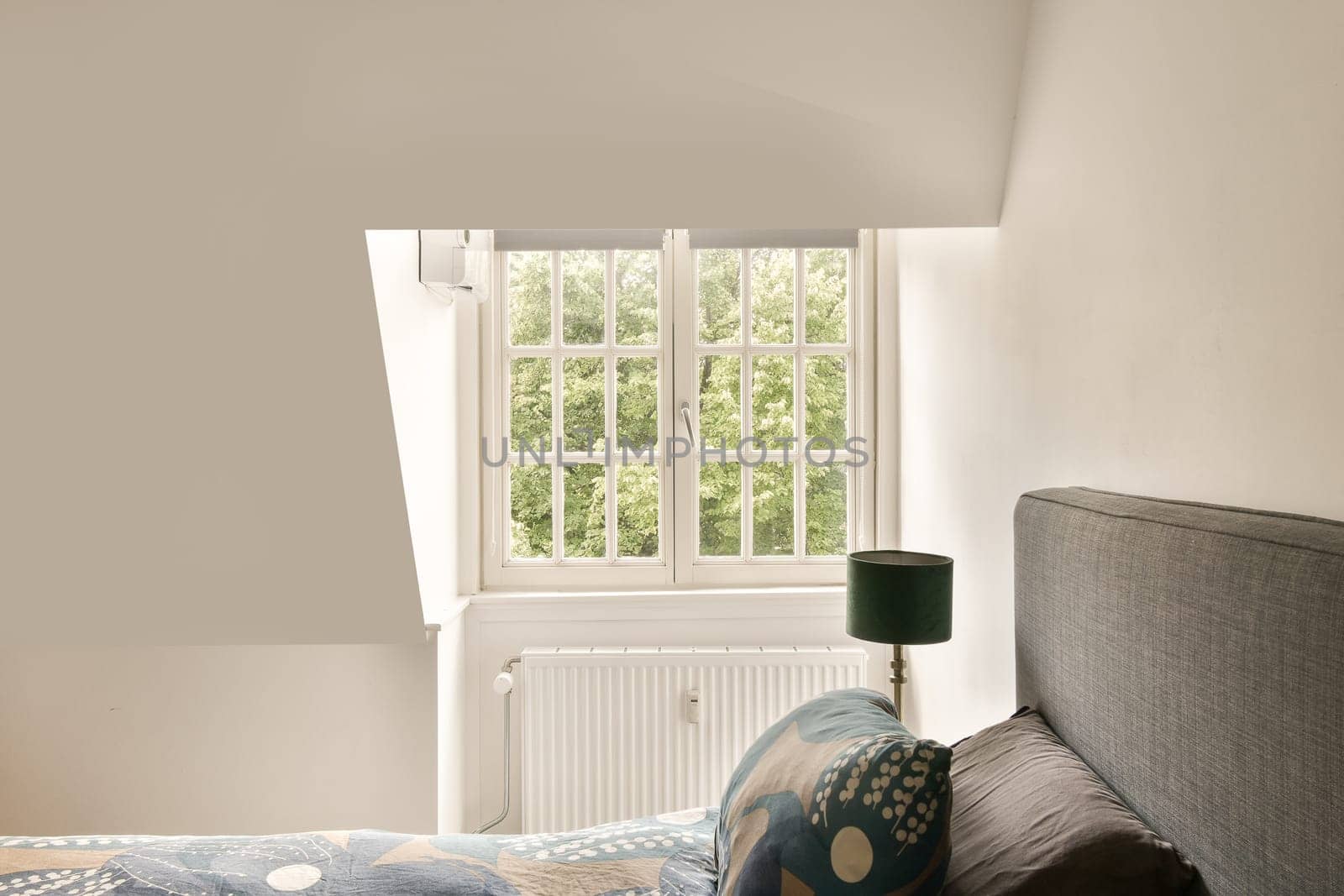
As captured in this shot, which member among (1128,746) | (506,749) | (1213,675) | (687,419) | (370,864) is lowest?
(506,749)

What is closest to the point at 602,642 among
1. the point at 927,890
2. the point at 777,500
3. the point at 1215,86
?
the point at 777,500

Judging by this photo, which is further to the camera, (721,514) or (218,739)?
(721,514)

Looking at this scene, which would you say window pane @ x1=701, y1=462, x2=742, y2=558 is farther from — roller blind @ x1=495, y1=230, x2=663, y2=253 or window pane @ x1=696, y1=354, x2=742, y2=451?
roller blind @ x1=495, y1=230, x2=663, y2=253

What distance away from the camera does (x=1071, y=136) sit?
1.69m

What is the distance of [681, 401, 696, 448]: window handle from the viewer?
9.97 ft

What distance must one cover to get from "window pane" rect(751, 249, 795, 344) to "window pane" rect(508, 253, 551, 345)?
683 mm

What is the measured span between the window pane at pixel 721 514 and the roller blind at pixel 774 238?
0.73 m

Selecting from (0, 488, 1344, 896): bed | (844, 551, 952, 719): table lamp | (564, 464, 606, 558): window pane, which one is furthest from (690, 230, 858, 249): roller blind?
(0, 488, 1344, 896): bed

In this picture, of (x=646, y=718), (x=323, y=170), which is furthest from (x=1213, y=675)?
(x=646, y=718)

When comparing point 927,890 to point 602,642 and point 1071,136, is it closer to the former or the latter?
point 1071,136

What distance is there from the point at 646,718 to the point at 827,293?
149 cm

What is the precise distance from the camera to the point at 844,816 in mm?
1191

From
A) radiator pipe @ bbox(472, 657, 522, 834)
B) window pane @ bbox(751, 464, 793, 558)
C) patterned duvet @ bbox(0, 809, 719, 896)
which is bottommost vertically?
radiator pipe @ bbox(472, 657, 522, 834)

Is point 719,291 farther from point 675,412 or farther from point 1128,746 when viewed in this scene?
point 1128,746
